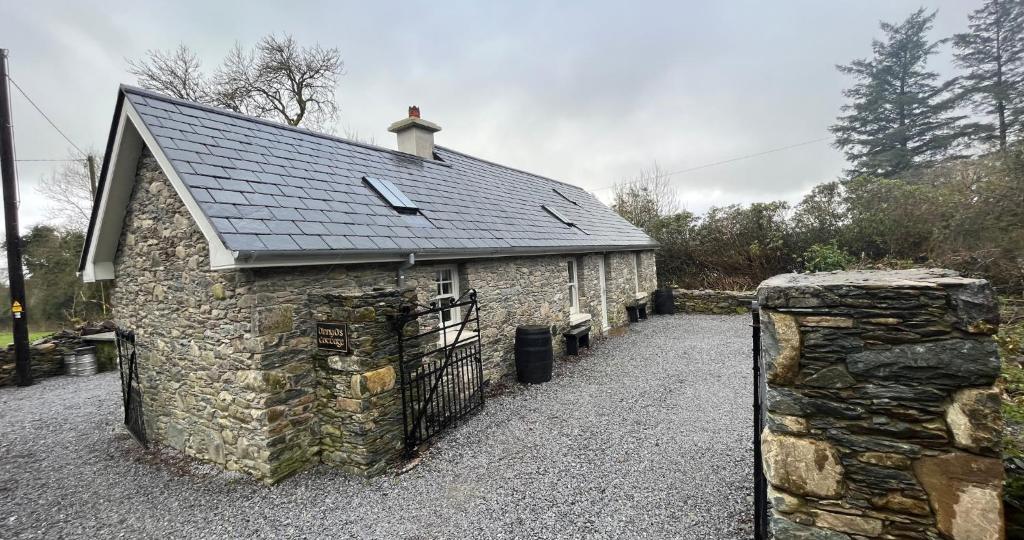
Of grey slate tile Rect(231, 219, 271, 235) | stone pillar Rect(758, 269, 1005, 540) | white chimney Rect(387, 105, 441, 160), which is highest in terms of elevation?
white chimney Rect(387, 105, 441, 160)

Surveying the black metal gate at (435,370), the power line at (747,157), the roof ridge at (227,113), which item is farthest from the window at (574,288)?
the power line at (747,157)

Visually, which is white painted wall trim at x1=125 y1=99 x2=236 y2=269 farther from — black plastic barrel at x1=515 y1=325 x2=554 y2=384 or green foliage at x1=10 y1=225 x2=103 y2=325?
green foliage at x1=10 y1=225 x2=103 y2=325

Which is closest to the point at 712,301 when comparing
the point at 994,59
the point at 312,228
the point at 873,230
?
the point at 873,230

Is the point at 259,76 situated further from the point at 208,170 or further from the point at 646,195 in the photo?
the point at 646,195

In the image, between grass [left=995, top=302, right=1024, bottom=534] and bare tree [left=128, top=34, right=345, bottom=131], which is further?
bare tree [left=128, top=34, right=345, bottom=131]

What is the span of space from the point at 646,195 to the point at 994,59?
55.4 ft

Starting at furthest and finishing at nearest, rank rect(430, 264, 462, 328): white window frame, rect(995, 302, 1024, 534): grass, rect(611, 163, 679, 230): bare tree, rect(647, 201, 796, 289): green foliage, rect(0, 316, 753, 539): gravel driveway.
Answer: rect(611, 163, 679, 230): bare tree → rect(647, 201, 796, 289): green foliage → rect(430, 264, 462, 328): white window frame → rect(0, 316, 753, 539): gravel driveway → rect(995, 302, 1024, 534): grass

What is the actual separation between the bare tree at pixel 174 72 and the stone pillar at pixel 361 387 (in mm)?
16398

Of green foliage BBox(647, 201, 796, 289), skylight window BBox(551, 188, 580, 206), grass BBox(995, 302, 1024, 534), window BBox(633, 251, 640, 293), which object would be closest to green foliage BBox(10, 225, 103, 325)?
skylight window BBox(551, 188, 580, 206)

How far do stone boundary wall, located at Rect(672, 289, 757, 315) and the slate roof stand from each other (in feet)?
22.9

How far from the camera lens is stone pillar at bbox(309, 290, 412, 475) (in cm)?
471

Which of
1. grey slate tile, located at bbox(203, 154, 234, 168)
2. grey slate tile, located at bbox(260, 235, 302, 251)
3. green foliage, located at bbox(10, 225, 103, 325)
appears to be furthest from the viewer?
green foliage, located at bbox(10, 225, 103, 325)

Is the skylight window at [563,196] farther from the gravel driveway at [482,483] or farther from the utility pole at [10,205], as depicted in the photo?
the utility pole at [10,205]

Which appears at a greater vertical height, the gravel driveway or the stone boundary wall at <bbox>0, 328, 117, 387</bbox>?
the stone boundary wall at <bbox>0, 328, 117, 387</bbox>
